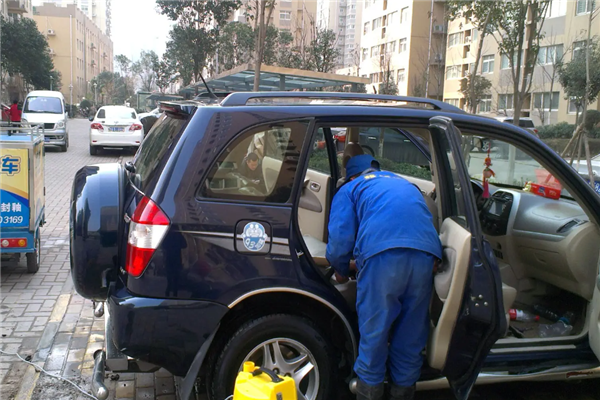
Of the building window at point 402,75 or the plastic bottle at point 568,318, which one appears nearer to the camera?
the plastic bottle at point 568,318

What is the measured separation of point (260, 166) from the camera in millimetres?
3180

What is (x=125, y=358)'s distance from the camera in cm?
313

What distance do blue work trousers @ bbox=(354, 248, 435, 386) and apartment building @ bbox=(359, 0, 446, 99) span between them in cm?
4907

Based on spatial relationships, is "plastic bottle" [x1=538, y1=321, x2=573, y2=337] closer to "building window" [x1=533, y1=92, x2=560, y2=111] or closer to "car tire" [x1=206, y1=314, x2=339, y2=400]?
"car tire" [x1=206, y1=314, x2=339, y2=400]

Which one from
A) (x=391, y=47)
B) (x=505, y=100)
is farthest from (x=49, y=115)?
(x=391, y=47)

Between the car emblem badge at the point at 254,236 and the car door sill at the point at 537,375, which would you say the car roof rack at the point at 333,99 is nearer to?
the car emblem badge at the point at 254,236

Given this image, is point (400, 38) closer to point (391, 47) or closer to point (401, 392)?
point (391, 47)

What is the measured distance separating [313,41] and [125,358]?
25.1m

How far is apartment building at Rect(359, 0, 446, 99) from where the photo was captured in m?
56.1

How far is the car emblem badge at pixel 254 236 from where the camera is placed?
9.97ft

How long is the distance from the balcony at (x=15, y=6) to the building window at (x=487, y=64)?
37.3 m

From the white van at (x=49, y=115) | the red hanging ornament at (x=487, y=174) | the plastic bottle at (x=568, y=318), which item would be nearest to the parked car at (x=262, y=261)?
the plastic bottle at (x=568, y=318)

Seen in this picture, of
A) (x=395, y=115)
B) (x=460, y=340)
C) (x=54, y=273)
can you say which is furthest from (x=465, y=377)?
(x=54, y=273)

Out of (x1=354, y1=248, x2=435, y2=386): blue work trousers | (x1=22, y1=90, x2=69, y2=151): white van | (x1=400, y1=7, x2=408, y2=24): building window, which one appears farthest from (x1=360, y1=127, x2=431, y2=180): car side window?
(x1=400, y1=7, x2=408, y2=24): building window
